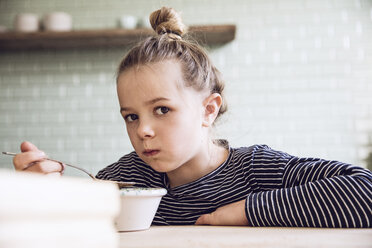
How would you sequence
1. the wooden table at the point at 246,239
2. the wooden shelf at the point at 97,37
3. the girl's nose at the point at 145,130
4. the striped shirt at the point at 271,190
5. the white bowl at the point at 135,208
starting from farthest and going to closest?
1. the wooden shelf at the point at 97,37
2. the girl's nose at the point at 145,130
3. the striped shirt at the point at 271,190
4. the white bowl at the point at 135,208
5. the wooden table at the point at 246,239

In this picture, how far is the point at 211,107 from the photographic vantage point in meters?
1.31

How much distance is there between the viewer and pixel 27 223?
0.26m

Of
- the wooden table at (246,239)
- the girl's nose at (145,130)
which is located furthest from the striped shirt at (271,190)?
the girl's nose at (145,130)

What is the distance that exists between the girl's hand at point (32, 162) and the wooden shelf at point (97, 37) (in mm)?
1711

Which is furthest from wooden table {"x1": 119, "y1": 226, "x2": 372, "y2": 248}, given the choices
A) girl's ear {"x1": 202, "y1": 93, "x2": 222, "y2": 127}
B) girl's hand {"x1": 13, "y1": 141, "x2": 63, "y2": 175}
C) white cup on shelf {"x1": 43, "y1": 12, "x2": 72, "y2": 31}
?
white cup on shelf {"x1": 43, "y1": 12, "x2": 72, "y2": 31}

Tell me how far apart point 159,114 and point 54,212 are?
0.83 m

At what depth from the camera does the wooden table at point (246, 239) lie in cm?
59

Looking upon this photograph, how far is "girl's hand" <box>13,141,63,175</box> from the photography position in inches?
35.7

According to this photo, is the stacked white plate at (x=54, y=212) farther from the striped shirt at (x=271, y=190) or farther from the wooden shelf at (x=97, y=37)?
the wooden shelf at (x=97, y=37)

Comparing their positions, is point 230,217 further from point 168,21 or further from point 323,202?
point 168,21

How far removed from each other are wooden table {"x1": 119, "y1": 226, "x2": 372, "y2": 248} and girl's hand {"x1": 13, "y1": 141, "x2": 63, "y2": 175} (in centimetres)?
27

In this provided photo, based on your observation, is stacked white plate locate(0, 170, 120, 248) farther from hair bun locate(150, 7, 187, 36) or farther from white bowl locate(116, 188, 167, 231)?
hair bun locate(150, 7, 187, 36)

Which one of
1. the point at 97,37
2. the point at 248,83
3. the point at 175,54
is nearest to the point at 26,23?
the point at 97,37

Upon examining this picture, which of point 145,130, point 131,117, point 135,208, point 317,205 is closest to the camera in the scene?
point 135,208
